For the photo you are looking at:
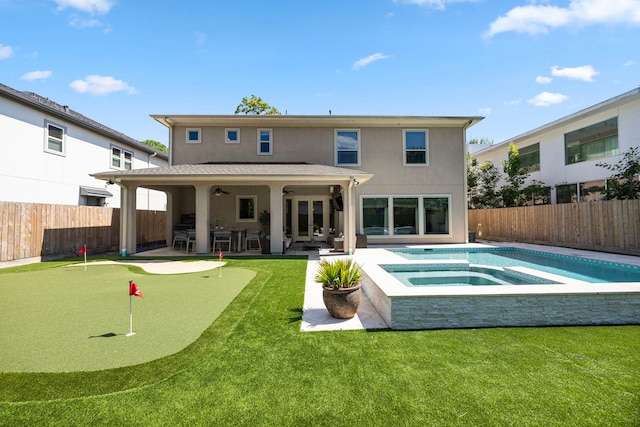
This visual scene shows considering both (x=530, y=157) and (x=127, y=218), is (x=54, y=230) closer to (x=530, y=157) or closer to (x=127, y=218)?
(x=127, y=218)

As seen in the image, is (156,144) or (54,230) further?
(156,144)

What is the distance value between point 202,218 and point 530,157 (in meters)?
21.0

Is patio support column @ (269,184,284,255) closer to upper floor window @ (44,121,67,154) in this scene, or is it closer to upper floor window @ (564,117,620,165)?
upper floor window @ (44,121,67,154)

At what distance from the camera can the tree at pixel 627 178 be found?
40.3 ft

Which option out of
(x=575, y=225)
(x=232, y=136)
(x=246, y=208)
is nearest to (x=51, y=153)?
(x=232, y=136)

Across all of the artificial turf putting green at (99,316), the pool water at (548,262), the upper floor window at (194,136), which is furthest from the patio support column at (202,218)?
the pool water at (548,262)

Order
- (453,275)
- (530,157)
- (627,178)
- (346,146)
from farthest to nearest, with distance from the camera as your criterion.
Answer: (530,157) → (346,146) → (627,178) → (453,275)

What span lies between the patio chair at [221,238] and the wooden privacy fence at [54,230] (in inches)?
199

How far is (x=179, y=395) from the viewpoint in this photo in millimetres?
2857

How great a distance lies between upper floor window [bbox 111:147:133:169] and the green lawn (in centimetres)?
1857

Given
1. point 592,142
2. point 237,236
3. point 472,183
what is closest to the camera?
point 237,236

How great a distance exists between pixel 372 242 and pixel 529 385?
40.2ft

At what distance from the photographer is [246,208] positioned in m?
15.9

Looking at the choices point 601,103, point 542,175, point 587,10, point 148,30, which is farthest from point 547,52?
point 148,30
